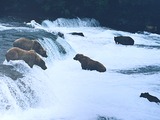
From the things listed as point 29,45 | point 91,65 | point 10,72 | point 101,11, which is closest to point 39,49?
point 29,45

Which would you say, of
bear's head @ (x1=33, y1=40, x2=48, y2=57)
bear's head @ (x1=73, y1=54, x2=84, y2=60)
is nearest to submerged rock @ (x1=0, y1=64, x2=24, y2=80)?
bear's head @ (x1=33, y1=40, x2=48, y2=57)

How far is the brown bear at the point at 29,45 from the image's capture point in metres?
16.9

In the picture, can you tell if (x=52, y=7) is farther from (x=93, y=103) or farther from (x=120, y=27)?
(x=93, y=103)

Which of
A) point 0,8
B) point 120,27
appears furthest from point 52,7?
point 120,27

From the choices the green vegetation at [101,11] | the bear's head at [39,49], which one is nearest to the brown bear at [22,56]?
the bear's head at [39,49]

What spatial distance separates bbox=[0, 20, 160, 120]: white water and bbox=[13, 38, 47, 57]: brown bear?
0.56 meters

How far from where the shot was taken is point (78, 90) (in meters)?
14.6

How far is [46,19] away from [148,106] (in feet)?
56.4

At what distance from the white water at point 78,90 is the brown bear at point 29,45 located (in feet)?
1.83

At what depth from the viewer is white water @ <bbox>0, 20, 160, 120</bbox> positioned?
39.6ft

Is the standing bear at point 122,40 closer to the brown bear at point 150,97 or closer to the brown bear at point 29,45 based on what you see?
the brown bear at point 29,45

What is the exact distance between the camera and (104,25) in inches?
1316

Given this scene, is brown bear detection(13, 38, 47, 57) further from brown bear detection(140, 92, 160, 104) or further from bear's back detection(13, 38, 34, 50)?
brown bear detection(140, 92, 160, 104)

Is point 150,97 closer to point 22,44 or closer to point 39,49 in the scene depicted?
point 39,49
